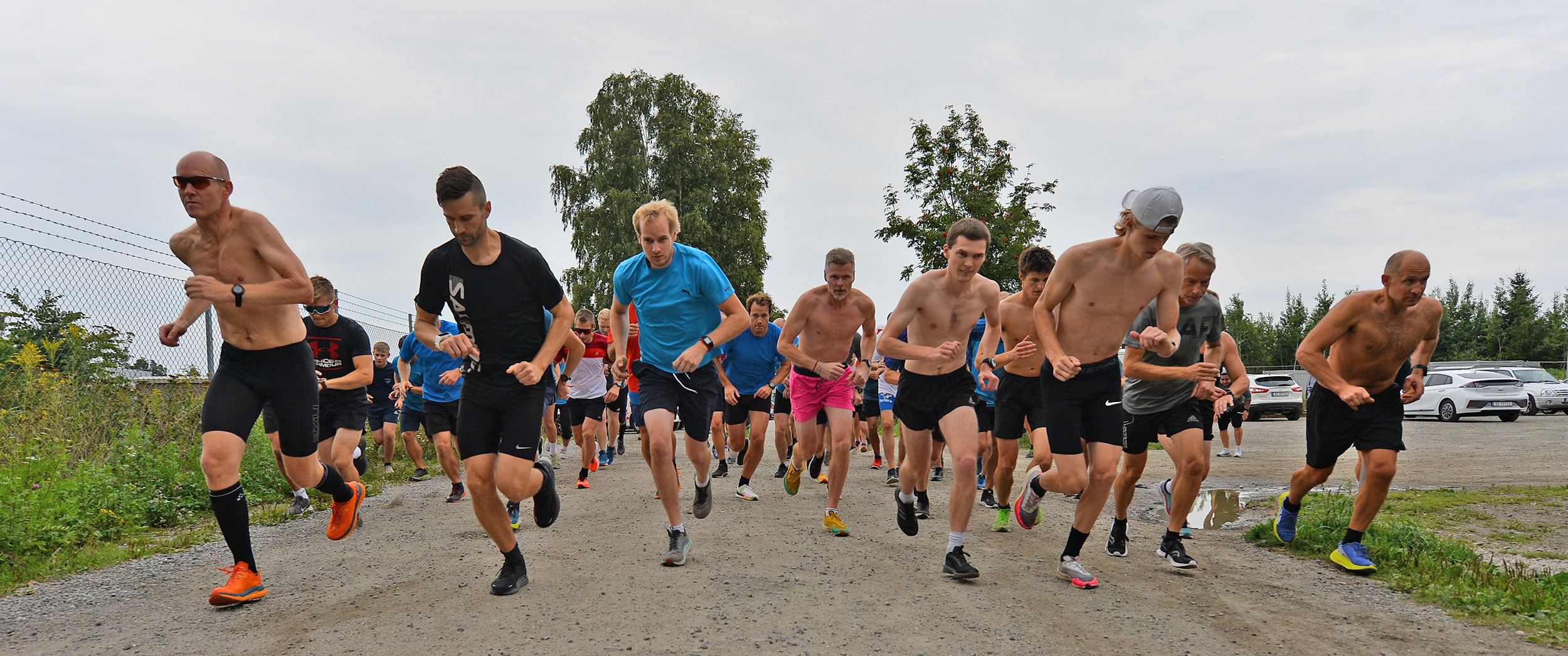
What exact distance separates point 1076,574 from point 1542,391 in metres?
29.7

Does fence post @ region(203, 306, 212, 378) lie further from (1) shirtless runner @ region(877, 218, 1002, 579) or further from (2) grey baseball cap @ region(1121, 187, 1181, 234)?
(2) grey baseball cap @ region(1121, 187, 1181, 234)

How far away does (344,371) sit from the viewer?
25.6ft

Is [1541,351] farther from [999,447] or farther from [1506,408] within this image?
[999,447]

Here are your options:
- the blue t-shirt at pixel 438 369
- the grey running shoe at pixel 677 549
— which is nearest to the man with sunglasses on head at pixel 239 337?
the grey running shoe at pixel 677 549

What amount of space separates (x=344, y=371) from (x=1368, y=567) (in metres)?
7.63

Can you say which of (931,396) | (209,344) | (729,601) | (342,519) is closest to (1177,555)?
(931,396)

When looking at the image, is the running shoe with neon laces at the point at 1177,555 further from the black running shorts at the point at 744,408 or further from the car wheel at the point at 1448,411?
the car wheel at the point at 1448,411

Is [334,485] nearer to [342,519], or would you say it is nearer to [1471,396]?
[342,519]

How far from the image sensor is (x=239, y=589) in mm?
4547

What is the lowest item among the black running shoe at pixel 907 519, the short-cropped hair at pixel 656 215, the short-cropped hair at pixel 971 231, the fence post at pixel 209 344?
the black running shoe at pixel 907 519

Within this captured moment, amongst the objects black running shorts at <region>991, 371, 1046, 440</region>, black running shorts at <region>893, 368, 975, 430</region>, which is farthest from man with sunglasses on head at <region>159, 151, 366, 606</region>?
black running shorts at <region>991, 371, 1046, 440</region>

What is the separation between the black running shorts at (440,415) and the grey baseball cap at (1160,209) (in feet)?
20.0

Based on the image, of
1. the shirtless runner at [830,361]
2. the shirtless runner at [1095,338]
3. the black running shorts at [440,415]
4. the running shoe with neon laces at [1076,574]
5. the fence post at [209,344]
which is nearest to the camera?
the running shoe with neon laces at [1076,574]

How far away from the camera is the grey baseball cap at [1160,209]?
4980mm
